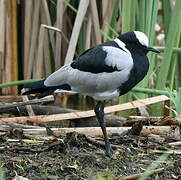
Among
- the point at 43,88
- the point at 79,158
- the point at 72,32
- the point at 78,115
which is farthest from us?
the point at 72,32

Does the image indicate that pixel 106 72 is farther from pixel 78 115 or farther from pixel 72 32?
pixel 72 32

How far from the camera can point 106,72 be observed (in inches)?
153

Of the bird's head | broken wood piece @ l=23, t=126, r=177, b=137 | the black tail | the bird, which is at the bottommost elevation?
broken wood piece @ l=23, t=126, r=177, b=137

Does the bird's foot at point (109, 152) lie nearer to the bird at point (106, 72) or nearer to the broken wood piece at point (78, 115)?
the bird at point (106, 72)

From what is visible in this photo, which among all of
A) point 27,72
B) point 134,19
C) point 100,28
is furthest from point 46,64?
point 134,19

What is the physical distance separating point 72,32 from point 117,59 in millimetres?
1808

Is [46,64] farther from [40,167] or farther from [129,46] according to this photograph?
[40,167]

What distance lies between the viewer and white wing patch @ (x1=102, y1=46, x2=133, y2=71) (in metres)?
3.84

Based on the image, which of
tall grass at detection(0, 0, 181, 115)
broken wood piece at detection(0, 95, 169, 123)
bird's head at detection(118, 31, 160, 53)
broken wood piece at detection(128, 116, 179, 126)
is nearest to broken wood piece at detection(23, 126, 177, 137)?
broken wood piece at detection(128, 116, 179, 126)

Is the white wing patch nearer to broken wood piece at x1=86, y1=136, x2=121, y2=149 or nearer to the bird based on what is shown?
the bird

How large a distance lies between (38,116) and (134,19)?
1.14 metres

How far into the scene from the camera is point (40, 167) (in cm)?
360

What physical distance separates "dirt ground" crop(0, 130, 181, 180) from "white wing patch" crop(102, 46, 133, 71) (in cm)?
53

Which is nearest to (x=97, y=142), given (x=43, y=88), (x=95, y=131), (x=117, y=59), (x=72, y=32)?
(x=95, y=131)
